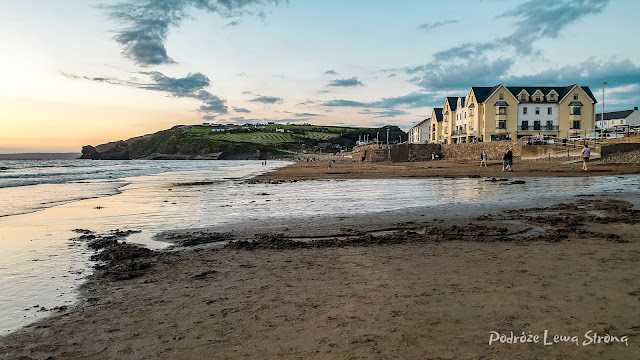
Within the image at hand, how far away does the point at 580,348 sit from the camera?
12.4 ft

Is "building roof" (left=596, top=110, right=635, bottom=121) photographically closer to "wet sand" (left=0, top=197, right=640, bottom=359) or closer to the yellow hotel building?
the yellow hotel building

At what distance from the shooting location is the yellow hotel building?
243ft

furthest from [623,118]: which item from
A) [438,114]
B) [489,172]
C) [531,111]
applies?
[489,172]

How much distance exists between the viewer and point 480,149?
202 feet

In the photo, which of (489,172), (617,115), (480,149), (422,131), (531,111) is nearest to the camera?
(489,172)

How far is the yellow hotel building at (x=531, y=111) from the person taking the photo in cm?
7412

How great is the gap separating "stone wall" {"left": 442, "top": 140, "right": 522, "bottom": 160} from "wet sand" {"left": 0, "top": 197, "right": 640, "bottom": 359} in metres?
48.1

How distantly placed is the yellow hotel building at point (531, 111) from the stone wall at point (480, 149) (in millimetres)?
11526

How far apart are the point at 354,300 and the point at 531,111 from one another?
81794 millimetres

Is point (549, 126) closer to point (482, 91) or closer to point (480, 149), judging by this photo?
point (482, 91)

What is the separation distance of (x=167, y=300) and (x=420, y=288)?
3.40 metres

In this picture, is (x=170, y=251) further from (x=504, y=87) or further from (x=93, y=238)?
(x=504, y=87)

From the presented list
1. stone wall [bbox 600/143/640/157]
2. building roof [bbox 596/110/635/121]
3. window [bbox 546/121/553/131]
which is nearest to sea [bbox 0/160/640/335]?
stone wall [bbox 600/143/640/157]

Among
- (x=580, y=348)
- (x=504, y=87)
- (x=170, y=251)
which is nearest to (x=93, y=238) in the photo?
(x=170, y=251)
